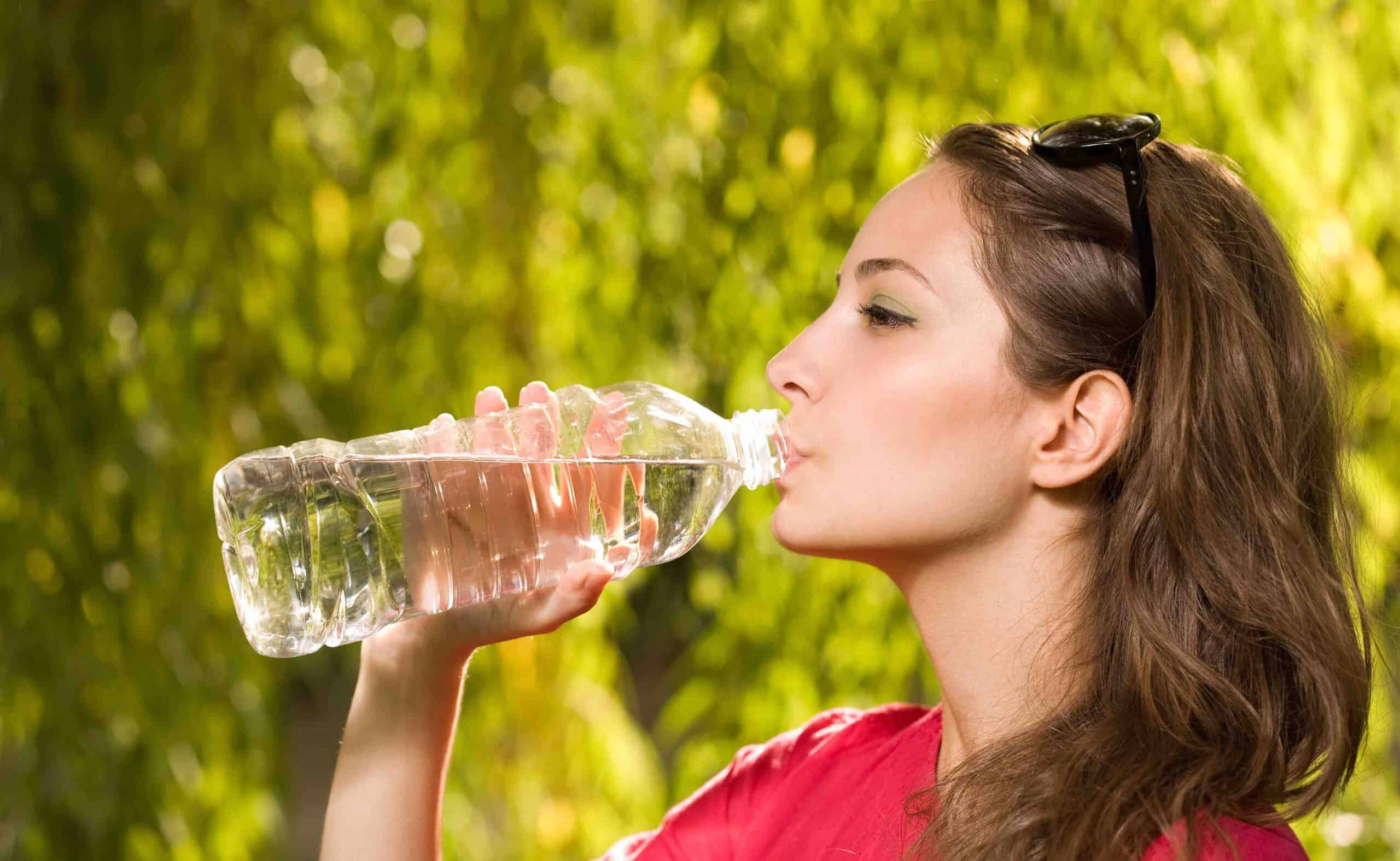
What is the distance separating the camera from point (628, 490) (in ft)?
3.84

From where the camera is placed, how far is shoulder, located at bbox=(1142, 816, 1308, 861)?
88 cm

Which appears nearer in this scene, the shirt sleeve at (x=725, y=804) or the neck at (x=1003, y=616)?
the neck at (x=1003, y=616)

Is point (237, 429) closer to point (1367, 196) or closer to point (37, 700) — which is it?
point (37, 700)

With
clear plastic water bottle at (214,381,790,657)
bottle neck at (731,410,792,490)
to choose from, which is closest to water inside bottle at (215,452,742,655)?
clear plastic water bottle at (214,381,790,657)

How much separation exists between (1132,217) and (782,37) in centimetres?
72

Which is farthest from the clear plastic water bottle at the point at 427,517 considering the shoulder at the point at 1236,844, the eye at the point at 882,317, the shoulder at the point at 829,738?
the shoulder at the point at 1236,844

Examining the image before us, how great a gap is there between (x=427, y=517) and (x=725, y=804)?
0.39m

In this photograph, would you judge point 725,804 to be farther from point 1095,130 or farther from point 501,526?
point 1095,130

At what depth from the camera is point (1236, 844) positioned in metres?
0.89

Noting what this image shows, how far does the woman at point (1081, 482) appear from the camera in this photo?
996 millimetres

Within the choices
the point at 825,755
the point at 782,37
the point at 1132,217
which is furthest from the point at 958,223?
the point at 782,37

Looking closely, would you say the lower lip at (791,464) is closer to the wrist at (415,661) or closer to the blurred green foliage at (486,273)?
the wrist at (415,661)

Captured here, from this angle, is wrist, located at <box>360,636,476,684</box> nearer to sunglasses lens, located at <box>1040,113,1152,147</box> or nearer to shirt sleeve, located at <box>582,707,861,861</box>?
shirt sleeve, located at <box>582,707,861,861</box>

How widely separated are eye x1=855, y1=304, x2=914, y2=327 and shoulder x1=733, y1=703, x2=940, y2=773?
386mm
